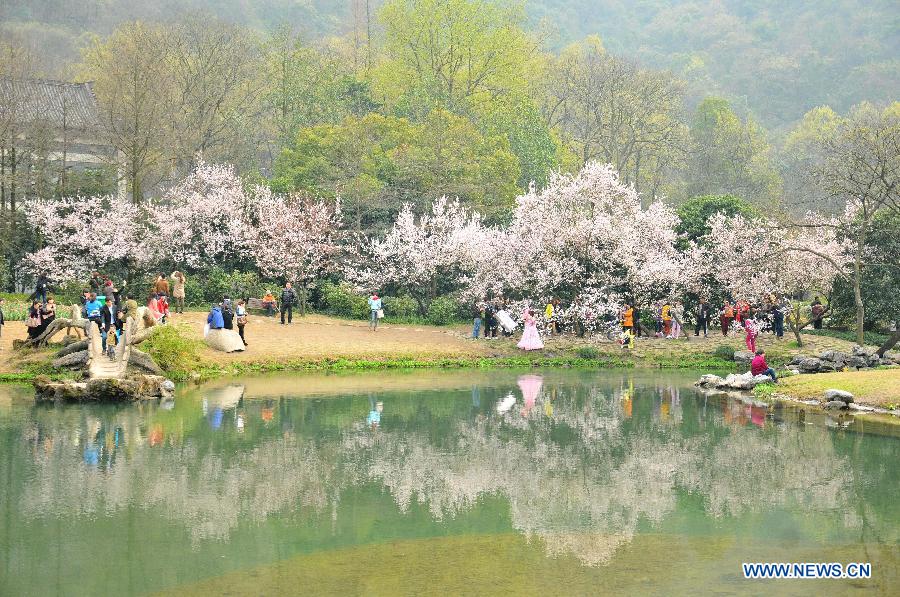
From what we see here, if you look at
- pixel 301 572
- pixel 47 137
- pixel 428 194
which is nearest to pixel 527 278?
pixel 428 194

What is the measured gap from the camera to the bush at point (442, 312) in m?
45.3

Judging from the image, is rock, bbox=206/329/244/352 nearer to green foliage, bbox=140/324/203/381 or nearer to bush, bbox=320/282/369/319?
green foliage, bbox=140/324/203/381

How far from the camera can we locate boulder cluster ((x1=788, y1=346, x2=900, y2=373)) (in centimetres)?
3538

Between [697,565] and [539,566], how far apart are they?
7.34 feet

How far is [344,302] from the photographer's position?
46.5m

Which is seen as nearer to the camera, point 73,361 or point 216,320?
point 73,361

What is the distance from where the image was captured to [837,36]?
4747 inches

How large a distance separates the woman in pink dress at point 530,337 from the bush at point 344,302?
9453 mm

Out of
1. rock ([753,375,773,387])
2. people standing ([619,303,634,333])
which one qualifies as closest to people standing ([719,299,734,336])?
people standing ([619,303,634,333])

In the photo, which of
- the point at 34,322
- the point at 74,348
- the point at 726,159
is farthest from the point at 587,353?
the point at 726,159

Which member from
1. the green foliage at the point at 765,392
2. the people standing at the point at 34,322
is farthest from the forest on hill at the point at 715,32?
the green foliage at the point at 765,392

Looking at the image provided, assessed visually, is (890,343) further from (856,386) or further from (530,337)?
(530,337)

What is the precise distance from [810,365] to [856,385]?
19.2 feet

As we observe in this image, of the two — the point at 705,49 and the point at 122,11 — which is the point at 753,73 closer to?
the point at 705,49
